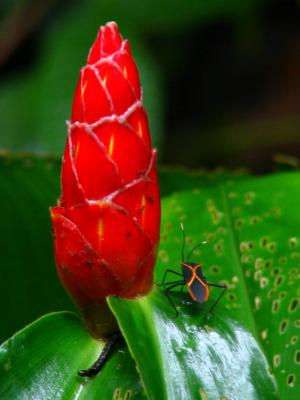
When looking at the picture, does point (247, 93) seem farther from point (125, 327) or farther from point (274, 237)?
point (125, 327)

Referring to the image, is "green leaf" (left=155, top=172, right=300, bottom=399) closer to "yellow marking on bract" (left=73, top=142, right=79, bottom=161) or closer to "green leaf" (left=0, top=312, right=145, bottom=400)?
"green leaf" (left=0, top=312, right=145, bottom=400)

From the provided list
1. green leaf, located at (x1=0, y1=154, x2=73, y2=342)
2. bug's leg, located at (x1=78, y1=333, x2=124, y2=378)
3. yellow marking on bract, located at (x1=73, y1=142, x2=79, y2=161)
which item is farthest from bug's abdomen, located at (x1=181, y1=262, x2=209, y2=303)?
green leaf, located at (x1=0, y1=154, x2=73, y2=342)

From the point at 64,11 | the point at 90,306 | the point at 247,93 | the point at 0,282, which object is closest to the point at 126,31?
the point at 64,11

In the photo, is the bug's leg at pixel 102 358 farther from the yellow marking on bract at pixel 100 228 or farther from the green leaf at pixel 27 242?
the green leaf at pixel 27 242

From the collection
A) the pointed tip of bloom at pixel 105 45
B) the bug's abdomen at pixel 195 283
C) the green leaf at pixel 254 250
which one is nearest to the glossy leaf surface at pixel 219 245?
the green leaf at pixel 254 250

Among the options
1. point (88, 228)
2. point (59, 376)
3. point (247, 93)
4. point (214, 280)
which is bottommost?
point (247, 93)

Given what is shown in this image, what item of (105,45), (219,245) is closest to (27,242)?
(219,245)

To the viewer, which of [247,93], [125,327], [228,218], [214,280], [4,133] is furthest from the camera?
[247,93]
